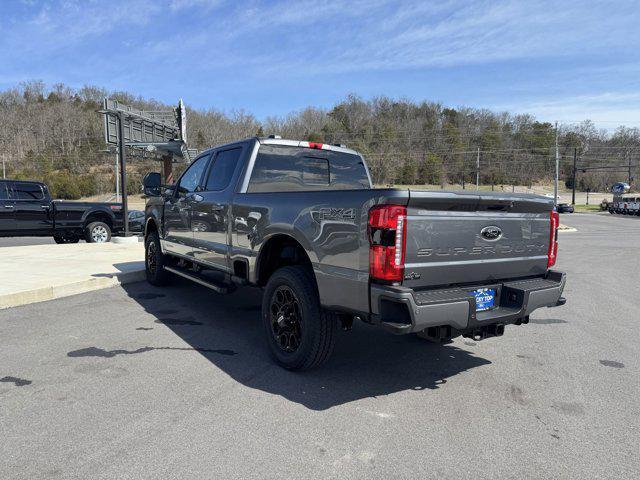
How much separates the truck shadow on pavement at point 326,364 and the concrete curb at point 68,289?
1.49 metres

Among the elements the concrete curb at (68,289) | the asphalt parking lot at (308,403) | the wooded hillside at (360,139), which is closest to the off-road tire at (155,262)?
the concrete curb at (68,289)

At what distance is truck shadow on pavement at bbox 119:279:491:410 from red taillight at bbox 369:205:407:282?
1.10 meters

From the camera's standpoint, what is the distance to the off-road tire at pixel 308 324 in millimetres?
3803

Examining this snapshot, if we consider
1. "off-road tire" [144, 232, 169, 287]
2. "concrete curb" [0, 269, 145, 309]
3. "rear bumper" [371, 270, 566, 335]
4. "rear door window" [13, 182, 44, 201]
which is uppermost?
"rear door window" [13, 182, 44, 201]

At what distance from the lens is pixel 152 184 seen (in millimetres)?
7125

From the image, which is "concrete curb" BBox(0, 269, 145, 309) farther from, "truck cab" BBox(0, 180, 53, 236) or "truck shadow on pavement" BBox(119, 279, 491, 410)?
"truck cab" BBox(0, 180, 53, 236)

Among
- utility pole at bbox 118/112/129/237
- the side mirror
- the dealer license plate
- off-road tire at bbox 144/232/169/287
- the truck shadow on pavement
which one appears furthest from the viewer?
utility pole at bbox 118/112/129/237

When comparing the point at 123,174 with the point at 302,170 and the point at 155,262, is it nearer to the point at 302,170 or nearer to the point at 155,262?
the point at 155,262

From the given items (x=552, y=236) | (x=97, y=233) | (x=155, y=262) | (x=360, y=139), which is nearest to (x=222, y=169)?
(x=155, y=262)

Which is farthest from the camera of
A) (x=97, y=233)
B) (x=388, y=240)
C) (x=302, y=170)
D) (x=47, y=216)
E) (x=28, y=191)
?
(x=97, y=233)

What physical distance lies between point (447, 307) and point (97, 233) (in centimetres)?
1424

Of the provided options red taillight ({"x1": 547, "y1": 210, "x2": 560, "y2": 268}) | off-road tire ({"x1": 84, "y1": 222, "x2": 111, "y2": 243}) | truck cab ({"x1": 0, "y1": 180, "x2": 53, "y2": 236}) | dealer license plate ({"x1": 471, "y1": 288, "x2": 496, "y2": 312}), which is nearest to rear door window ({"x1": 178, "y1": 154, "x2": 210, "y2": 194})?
dealer license plate ({"x1": 471, "y1": 288, "x2": 496, "y2": 312})

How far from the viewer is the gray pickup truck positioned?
322 cm

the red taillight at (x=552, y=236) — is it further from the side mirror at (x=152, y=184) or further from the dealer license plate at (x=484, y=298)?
the side mirror at (x=152, y=184)
